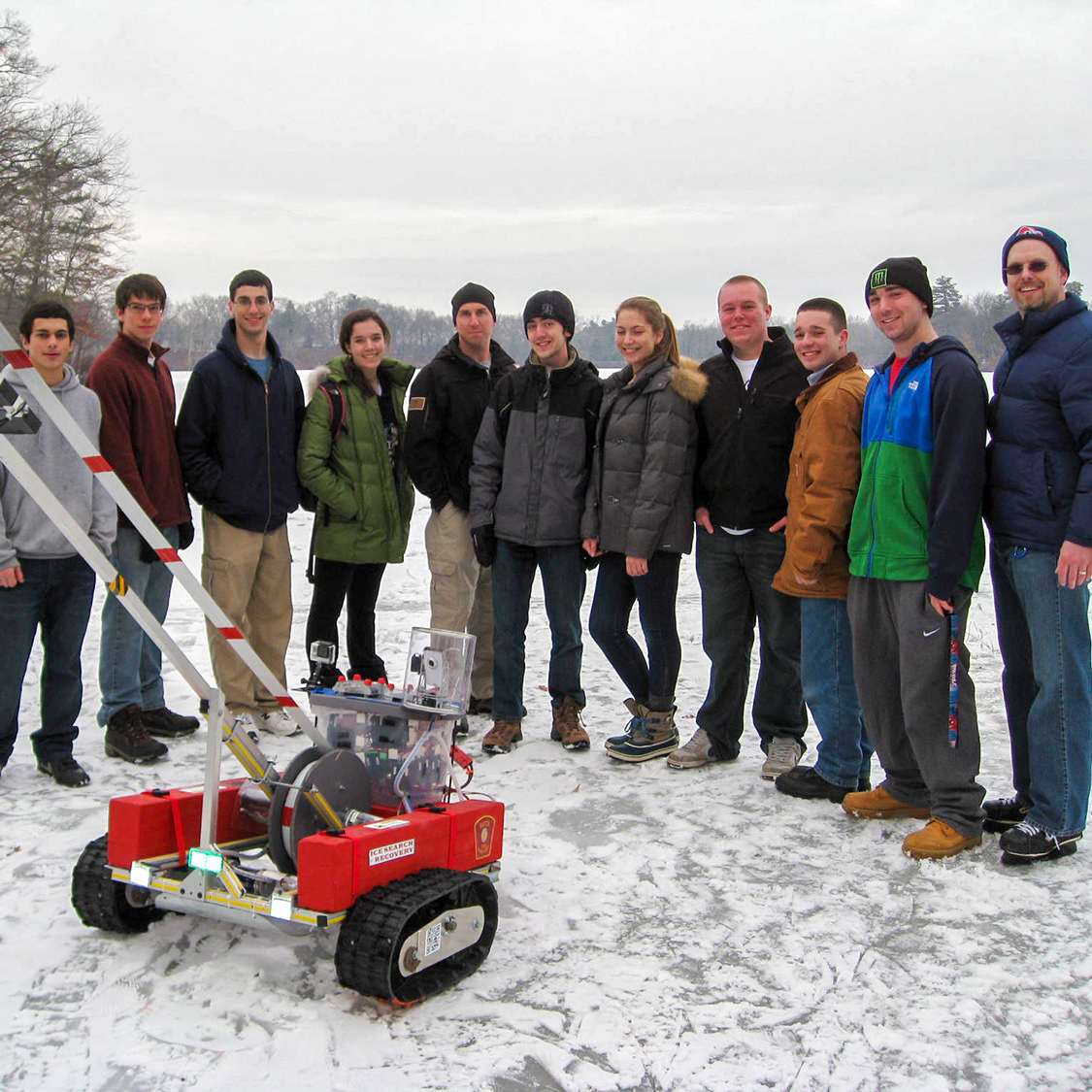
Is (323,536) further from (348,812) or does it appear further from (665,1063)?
(665,1063)

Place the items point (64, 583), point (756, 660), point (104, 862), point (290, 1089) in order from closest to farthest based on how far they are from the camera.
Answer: point (290, 1089), point (104, 862), point (64, 583), point (756, 660)

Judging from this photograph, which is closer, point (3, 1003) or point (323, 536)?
point (3, 1003)

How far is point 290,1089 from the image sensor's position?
8.50ft

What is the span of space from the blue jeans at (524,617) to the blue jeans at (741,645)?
2.28 ft

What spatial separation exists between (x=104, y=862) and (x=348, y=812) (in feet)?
2.53

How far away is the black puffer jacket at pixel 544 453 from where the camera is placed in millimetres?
5469

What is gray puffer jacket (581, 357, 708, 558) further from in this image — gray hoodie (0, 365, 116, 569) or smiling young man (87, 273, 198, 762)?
gray hoodie (0, 365, 116, 569)

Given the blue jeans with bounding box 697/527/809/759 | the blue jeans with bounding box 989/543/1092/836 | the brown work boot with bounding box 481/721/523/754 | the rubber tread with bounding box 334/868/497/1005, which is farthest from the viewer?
the brown work boot with bounding box 481/721/523/754

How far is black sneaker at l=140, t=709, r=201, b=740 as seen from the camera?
18.1 feet

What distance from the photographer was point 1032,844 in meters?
4.00

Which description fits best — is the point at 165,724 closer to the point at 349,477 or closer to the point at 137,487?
the point at 137,487

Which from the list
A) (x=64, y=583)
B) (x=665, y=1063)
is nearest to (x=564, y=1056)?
(x=665, y=1063)

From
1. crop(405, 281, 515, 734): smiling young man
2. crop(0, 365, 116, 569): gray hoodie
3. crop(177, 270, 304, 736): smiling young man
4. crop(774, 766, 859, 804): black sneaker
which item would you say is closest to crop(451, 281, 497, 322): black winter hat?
crop(405, 281, 515, 734): smiling young man

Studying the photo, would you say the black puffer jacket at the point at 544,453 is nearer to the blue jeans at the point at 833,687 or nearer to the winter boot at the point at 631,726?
the winter boot at the point at 631,726
